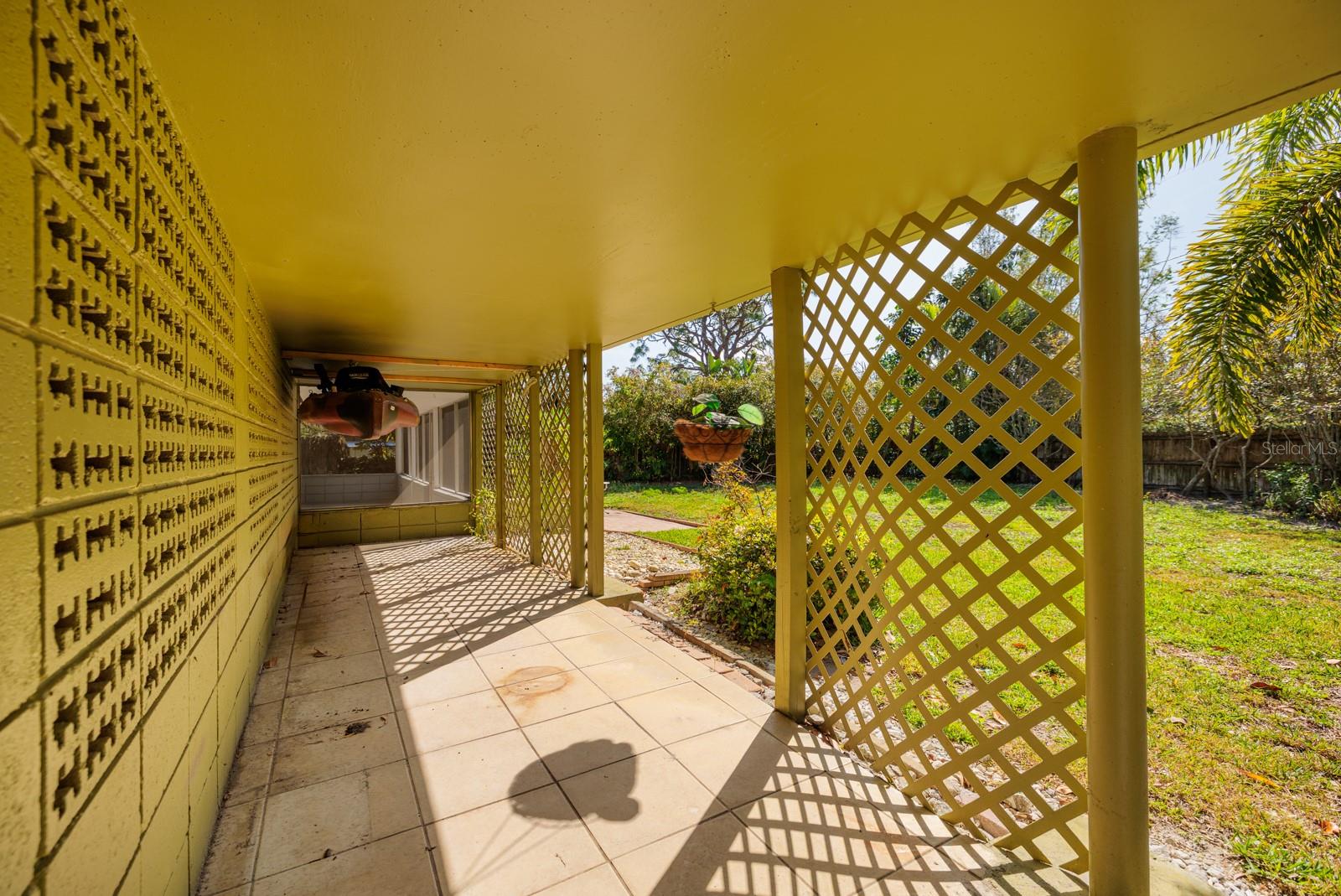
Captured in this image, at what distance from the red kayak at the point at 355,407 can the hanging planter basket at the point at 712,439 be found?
90.4 inches

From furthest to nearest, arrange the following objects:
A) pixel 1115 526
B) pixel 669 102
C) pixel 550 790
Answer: pixel 550 790 → pixel 1115 526 → pixel 669 102

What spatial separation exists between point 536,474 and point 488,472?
1.98 m

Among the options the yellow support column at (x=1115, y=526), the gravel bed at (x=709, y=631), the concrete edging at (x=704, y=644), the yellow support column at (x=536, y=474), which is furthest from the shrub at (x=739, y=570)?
the yellow support column at (x=1115, y=526)

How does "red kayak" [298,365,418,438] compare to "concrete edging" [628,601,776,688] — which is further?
"red kayak" [298,365,418,438]

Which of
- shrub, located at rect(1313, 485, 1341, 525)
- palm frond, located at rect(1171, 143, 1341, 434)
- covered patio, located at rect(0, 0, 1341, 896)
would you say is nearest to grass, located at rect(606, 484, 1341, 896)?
covered patio, located at rect(0, 0, 1341, 896)

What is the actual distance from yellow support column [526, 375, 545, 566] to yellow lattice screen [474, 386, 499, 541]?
1268 millimetres

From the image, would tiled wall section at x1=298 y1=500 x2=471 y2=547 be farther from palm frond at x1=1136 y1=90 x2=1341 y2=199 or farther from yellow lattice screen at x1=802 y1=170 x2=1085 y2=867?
palm frond at x1=1136 y1=90 x2=1341 y2=199

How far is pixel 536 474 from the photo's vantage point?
544 cm

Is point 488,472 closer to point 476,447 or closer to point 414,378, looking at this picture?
point 476,447

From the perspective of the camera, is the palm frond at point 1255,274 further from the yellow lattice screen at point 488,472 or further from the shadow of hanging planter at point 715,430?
the yellow lattice screen at point 488,472

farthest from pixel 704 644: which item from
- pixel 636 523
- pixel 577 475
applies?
pixel 636 523

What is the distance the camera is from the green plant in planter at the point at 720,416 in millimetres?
3170

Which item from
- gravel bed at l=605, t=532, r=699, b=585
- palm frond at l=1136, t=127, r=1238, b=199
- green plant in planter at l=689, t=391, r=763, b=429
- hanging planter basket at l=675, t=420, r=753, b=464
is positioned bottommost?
gravel bed at l=605, t=532, r=699, b=585

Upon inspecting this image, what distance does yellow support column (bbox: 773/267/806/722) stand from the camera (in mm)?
2459
